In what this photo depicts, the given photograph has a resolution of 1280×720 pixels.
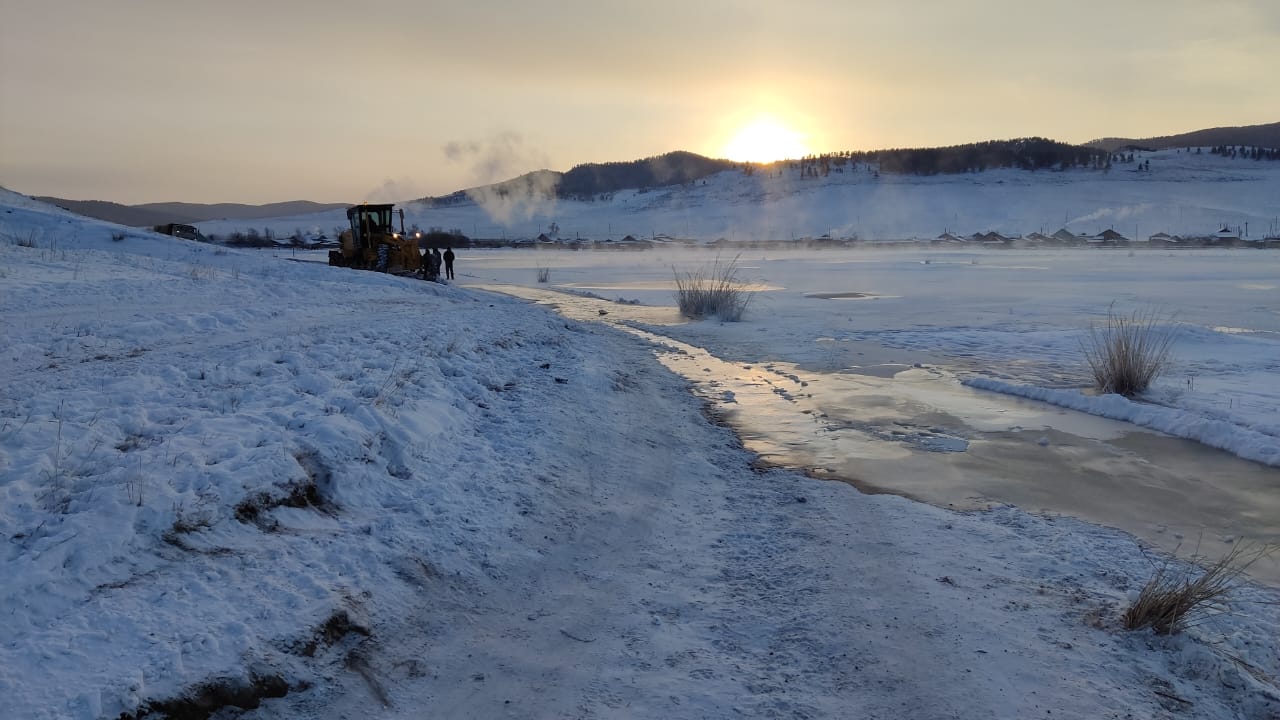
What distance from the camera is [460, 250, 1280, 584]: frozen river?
712 centimetres

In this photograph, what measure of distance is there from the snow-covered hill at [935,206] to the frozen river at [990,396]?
84.2 metres

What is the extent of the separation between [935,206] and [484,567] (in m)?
134

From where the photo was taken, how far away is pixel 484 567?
17.0ft

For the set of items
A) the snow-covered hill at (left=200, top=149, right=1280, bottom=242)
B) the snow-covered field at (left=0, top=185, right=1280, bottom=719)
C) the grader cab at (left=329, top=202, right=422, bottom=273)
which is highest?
the snow-covered hill at (left=200, top=149, right=1280, bottom=242)

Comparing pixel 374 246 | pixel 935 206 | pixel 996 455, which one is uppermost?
pixel 935 206

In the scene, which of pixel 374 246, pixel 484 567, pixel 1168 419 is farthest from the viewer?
pixel 374 246

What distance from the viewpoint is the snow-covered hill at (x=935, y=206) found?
359ft

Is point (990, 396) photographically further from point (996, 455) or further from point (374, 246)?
point (374, 246)

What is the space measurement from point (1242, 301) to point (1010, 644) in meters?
25.3

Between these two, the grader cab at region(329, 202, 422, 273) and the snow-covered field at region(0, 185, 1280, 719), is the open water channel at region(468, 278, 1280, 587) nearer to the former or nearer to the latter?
the snow-covered field at region(0, 185, 1280, 719)

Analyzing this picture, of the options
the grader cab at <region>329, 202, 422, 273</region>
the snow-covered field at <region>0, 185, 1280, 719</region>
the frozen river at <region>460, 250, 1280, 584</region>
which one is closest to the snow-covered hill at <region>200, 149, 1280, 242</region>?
the frozen river at <region>460, 250, 1280, 584</region>

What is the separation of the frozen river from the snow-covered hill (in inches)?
3314

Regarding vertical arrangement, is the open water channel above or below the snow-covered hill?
below

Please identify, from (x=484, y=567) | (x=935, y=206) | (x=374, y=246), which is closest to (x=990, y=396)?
(x=484, y=567)
